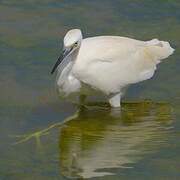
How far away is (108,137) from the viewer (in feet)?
22.4

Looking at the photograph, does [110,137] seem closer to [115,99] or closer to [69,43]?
[115,99]

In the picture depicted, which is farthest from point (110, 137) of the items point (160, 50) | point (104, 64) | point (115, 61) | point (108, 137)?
point (160, 50)

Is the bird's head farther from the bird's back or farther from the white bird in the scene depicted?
the bird's back

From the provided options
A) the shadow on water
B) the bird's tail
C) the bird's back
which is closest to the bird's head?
the bird's back

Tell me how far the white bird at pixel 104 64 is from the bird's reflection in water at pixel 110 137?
22cm

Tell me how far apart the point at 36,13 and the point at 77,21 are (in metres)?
0.53

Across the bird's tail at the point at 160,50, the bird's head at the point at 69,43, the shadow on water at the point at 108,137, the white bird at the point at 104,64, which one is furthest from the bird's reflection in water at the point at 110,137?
the bird's head at the point at 69,43

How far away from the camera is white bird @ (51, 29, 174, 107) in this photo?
7.09 meters

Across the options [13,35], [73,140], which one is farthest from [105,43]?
[13,35]

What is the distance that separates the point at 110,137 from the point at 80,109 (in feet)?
2.33

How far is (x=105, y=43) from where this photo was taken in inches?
289

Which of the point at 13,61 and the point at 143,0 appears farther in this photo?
the point at 143,0

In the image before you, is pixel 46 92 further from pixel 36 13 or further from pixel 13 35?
pixel 36 13

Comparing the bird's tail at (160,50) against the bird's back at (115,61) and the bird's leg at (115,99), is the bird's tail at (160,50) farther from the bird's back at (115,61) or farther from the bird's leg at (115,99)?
the bird's leg at (115,99)
